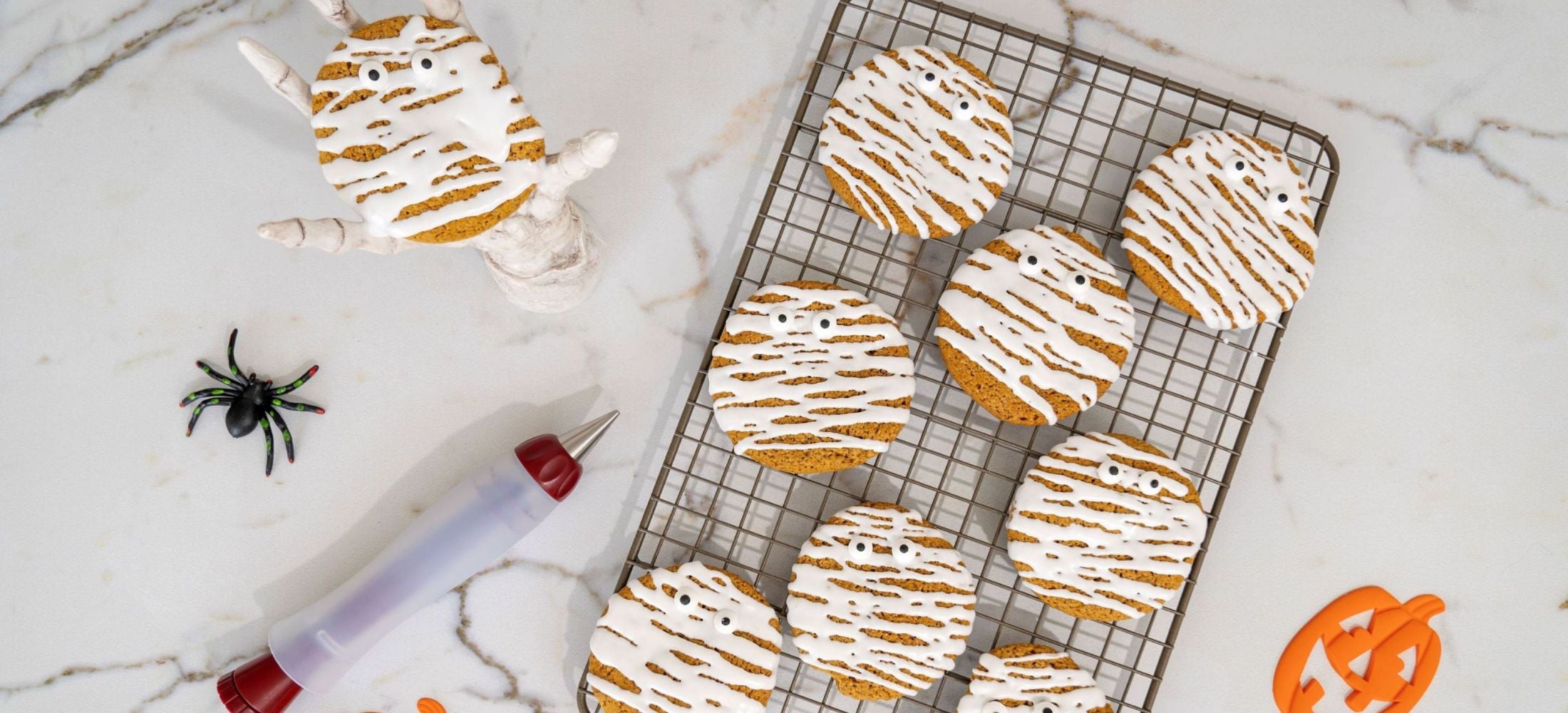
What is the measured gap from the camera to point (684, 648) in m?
1.40

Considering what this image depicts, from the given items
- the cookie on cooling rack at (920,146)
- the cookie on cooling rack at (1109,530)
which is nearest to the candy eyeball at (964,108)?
the cookie on cooling rack at (920,146)

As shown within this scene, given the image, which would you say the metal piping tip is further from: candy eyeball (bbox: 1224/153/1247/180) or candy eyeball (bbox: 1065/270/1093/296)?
candy eyeball (bbox: 1224/153/1247/180)

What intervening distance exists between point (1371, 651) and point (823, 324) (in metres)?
1.02

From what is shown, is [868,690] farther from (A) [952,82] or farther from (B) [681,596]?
(A) [952,82]

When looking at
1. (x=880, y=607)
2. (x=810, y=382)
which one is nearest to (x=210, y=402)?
(x=810, y=382)

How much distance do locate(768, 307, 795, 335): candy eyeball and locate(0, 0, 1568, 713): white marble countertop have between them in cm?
20

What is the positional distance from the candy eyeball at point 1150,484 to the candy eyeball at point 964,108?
57cm

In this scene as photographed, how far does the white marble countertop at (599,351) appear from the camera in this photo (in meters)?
1.55

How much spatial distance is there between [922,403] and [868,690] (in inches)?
17.1

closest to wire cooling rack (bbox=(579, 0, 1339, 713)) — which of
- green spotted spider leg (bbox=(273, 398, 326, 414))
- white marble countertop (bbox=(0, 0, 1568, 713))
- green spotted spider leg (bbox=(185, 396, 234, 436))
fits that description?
white marble countertop (bbox=(0, 0, 1568, 713))

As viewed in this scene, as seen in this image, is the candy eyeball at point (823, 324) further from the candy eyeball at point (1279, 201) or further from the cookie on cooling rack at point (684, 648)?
the candy eyeball at point (1279, 201)

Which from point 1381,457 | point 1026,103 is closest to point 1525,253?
point 1381,457

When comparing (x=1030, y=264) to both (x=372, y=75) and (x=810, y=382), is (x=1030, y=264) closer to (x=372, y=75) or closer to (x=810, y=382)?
(x=810, y=382)

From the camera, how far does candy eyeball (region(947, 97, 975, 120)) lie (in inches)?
55.4
